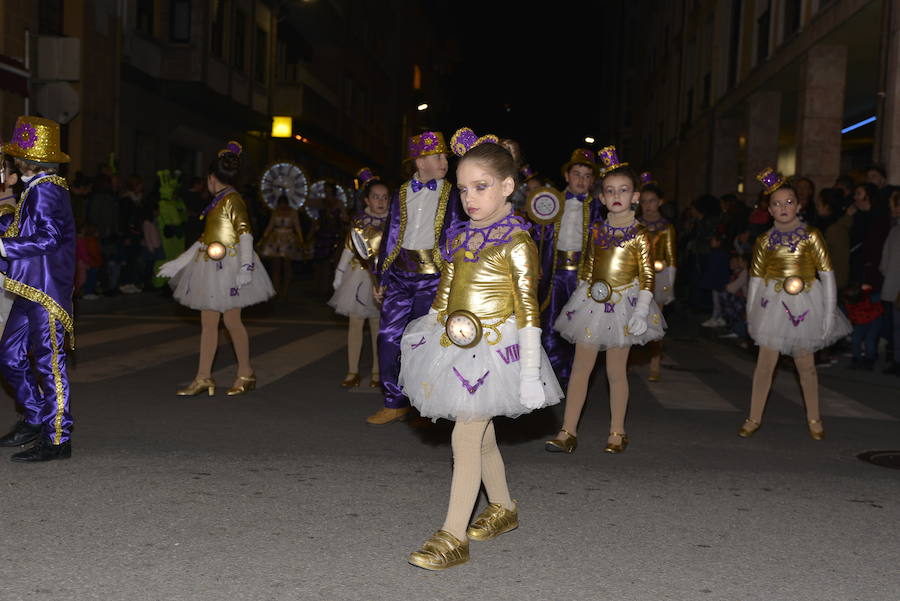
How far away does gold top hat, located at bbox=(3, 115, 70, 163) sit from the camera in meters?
5.79

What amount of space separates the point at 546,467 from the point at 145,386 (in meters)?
4.12

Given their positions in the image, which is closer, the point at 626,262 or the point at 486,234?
the point at 486,234

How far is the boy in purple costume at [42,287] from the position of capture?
578cm

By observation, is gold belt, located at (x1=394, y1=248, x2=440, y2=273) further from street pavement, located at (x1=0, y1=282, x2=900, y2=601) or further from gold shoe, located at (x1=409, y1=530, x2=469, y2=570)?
gold shoe, located at (x1=409, y1=530, x2=469, y2=570)

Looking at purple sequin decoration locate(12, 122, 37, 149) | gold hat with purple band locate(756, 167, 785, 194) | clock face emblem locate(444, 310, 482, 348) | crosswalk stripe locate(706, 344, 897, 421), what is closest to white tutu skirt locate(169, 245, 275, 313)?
purple sequin decoration locate(12, 122, 37, 149)

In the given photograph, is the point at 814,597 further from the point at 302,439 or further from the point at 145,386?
the point at 145,386

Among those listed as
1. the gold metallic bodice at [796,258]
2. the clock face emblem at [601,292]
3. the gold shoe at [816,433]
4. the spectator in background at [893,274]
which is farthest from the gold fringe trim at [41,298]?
the spectator in background at [893,274]

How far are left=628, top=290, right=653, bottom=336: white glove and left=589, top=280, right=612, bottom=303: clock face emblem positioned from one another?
28 cm

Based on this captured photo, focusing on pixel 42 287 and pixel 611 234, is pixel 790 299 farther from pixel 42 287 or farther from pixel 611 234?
pixel 42 287

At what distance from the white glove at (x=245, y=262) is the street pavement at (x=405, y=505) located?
98cm

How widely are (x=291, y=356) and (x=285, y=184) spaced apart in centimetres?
1395

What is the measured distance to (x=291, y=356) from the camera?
37.2 feet

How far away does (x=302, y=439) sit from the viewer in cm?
679

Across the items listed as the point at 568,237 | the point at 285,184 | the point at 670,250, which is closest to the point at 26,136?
the point at 568,237
